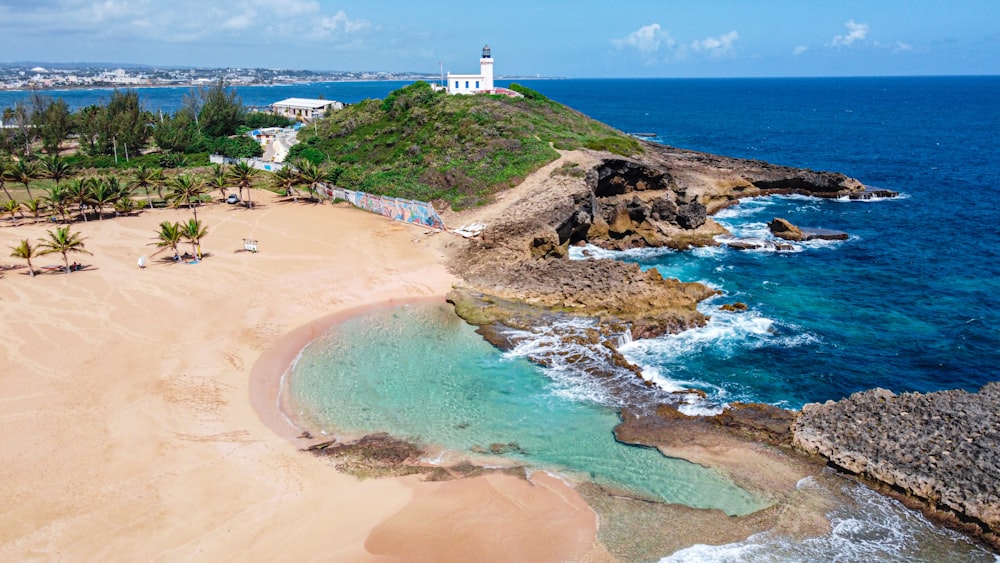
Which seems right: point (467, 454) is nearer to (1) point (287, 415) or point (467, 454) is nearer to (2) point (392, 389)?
(2) point (392, 389)

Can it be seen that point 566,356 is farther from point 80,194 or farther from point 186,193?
point 80,194

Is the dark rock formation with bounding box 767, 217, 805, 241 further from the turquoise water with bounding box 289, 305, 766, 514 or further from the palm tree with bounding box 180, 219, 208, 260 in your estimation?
the palm tree with bounding box 180, 219, 208, 260

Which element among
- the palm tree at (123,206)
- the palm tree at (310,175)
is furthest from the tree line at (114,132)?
the palm tree at (123,206)

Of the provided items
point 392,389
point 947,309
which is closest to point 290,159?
point 392,389

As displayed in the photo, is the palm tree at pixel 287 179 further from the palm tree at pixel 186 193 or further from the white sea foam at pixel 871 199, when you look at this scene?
the white sea foam at pixel 871 199

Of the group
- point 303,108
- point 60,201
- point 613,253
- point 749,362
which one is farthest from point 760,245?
point 303,108

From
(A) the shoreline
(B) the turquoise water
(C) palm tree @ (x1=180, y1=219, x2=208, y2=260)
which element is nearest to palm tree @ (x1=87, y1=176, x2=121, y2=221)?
(C) palm tree @ (x1=180, y1=219, x2=208, y2=260)
